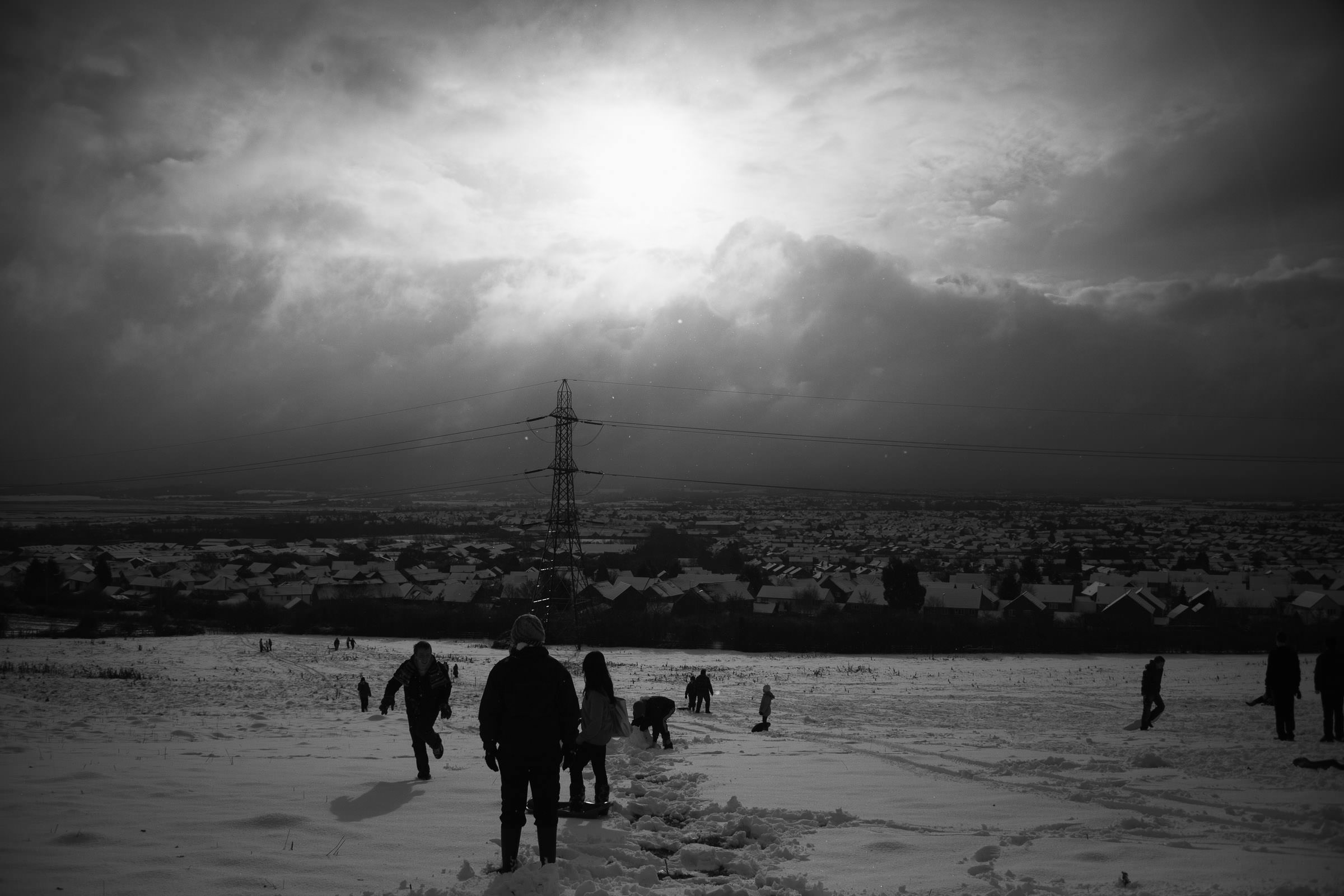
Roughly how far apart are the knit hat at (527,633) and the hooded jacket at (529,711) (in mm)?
177

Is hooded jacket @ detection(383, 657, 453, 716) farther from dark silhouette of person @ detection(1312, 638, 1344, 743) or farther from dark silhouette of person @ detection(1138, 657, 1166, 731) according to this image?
dark silhouette of person @ detection(1138, 657, 1166, 731)

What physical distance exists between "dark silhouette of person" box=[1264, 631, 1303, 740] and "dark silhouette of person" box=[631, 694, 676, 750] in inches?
375

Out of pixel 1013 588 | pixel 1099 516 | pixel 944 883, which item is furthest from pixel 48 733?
pixel 1099 516

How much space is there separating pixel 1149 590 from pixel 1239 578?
10.6 metres

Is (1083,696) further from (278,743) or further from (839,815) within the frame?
(278,743)

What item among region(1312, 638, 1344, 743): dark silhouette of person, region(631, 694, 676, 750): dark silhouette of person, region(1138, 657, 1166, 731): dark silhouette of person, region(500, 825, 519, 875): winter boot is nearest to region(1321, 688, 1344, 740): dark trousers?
region(1312, 638, 1344, 743): dark silhouette of person

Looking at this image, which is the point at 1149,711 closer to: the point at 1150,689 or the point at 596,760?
the point at 1150,689

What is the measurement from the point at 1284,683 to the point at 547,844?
1260 cm

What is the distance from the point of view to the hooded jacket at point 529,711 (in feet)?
18.4

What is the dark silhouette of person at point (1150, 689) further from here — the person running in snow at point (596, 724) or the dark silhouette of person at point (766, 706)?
the person running in snow at point (596, 724)

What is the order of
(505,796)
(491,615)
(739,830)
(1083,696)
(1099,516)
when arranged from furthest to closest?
(1099,516)
(491,615)
(1083,696)
(739,830)
(505,796)

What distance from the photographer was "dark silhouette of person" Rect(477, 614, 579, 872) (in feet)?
18.1

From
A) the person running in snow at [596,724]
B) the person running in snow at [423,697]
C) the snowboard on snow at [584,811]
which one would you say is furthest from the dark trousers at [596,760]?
the person running in snow at [423,697]

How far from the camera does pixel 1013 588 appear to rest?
71.2 metres
